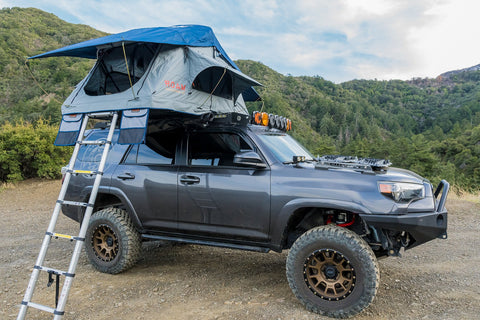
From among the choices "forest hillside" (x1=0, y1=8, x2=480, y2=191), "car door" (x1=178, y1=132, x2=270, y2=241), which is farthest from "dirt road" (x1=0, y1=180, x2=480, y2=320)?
"forest hillside" (x1=0, y1=8, x2=480, y2=191)

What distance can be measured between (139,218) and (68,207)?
1325mm

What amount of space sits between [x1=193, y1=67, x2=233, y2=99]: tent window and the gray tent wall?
0.14 m

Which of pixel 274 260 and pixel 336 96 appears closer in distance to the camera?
pixel 274 260

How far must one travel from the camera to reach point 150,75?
3.94 m

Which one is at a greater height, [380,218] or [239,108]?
[239,108]

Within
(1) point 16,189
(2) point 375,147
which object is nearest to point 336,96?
(2) point 375,147

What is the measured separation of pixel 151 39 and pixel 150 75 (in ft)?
1.32

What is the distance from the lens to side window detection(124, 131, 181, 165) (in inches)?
175

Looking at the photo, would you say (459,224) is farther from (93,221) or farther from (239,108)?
(93,221)

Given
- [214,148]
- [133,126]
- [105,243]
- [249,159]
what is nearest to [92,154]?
[105,243]

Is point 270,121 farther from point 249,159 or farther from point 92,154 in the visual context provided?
point 92,154

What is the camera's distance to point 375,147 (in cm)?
6091

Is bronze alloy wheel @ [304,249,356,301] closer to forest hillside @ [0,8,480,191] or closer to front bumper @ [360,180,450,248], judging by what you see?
front bumper @ [360,180,450,248]

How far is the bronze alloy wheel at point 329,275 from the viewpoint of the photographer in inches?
130
